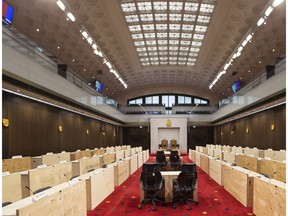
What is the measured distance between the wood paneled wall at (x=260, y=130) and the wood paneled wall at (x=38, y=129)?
38.5ft

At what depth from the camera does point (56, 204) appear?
12.1 ft

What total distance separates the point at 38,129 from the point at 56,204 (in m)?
9.53

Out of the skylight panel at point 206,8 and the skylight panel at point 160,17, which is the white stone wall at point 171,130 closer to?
the skylight panel at point 160,17

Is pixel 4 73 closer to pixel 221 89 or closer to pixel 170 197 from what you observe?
pixel 170 197

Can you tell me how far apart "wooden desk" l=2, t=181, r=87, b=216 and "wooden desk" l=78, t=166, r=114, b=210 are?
2.98ft

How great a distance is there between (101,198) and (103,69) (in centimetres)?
1564

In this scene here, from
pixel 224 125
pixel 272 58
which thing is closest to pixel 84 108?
pixel 272 58

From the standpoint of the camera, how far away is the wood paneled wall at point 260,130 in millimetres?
14547

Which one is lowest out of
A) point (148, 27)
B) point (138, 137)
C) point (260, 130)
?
point (138, 137)

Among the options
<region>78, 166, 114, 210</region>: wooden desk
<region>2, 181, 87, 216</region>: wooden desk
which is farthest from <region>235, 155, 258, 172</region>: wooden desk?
<region>2, 181, 87, 216</region>: wooden desk

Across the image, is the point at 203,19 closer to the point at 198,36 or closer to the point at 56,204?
the point at 198,36

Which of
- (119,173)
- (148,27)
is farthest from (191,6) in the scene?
(119,173)

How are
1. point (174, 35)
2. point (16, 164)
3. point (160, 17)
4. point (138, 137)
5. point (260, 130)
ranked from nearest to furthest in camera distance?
1. point (16, 164)
2. point (160, 17)
3. point (260, 130)
4. point (174, 35)
5. point (138, 137)

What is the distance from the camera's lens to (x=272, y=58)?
57.5 ft
